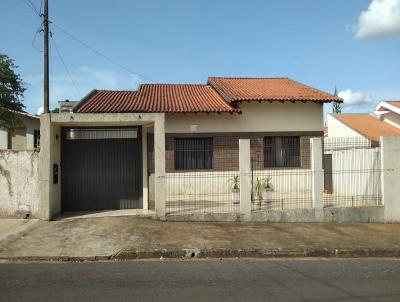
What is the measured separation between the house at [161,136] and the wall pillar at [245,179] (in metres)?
2.08

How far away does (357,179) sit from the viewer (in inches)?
558

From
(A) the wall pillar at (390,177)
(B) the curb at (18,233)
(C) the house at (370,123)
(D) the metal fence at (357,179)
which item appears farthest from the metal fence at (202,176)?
(C) the house at (370,123)

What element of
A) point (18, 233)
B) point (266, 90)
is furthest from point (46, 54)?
point (18, 233)

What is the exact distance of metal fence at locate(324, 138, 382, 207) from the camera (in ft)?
45.8

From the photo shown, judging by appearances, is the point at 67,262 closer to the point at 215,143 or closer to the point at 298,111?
the point at 215,143

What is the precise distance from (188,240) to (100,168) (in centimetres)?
465

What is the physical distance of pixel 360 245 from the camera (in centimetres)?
1033

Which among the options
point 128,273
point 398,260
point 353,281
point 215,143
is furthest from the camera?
point 215,143

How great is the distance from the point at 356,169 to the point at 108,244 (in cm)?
807

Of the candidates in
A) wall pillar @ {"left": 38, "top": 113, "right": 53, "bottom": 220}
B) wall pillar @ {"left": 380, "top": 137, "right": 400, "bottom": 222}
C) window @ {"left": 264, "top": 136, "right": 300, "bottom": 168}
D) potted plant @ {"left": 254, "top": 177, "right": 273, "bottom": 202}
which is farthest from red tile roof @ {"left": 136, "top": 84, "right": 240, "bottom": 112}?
wall pillar @ {"left": 380, "top": 137, "right": 400, "bottom": 222}

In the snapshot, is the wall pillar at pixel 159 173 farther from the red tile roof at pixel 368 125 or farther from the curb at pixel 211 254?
the red tile roof at pixel 368 125

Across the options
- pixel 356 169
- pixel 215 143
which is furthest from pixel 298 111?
pixel 356 169

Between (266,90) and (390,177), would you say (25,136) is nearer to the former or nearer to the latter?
(266,90)

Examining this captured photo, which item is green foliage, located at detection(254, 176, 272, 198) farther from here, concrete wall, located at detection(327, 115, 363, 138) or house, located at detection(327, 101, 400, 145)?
concrete wall, located at detection(327, 115, 363, 138)
